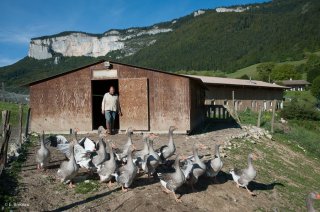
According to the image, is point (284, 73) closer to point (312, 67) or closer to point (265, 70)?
point (265, 70)

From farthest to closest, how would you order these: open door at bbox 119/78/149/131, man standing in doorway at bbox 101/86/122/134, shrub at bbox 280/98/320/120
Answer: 1. shrub at bbox 280/98/320/120
2. open door at bbox 119/78/149/131
3. man standing in doorway at bbox 101/86/122/134

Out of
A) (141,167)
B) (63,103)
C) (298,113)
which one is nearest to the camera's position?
(141,167)

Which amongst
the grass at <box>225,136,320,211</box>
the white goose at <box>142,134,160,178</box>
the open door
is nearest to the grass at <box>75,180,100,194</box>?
the white goose at <box>142,134,160,178</box>

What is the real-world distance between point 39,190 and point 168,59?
422ft

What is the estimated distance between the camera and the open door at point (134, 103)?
69.3ft

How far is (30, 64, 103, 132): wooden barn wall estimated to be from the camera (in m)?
21.9

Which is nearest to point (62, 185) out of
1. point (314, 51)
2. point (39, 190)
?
point (39, 190)

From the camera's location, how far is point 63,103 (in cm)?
2212

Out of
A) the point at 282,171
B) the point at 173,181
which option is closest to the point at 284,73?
the point at 282,171

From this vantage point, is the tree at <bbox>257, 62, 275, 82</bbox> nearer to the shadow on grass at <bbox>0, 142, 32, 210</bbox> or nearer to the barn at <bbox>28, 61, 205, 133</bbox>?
the barn at <bbox>28, 61, 205, 133</bbox>

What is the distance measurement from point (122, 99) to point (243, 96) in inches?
1082

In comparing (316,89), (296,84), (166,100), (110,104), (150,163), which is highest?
(296,84)

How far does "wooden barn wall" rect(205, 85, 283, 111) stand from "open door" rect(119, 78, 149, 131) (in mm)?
15270

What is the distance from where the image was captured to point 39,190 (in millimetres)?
10953
